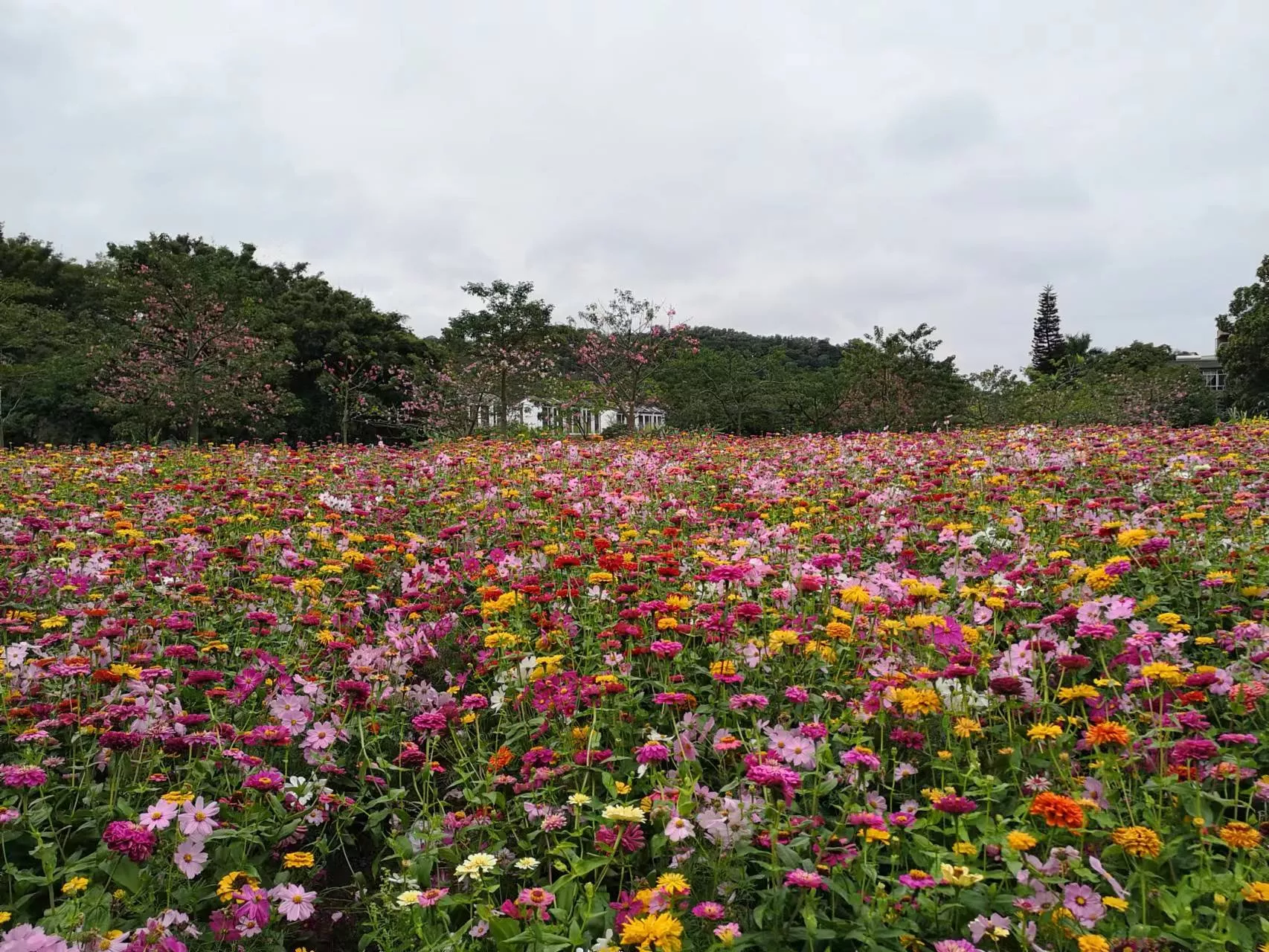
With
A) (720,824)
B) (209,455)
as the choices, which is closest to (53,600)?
(720,824)

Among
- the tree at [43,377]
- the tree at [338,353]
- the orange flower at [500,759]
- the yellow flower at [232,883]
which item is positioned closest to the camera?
the yellow flower at [232,883]

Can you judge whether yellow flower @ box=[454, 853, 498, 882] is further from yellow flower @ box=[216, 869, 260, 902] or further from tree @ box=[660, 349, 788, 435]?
tree @ box=[660, 349, 788, 435]

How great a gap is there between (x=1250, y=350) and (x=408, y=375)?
31174mm

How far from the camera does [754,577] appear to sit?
9.05 feet

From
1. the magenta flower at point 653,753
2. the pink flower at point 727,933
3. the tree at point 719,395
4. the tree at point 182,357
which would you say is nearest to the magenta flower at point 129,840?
the magenta flower at point 653,753

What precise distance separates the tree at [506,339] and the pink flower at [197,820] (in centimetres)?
1626

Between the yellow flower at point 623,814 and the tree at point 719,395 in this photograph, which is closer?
the yellow flower at point 623,814

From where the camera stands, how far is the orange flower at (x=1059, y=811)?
1400 mm

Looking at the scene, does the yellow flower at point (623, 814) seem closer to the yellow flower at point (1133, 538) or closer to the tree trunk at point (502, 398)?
the yellow flower at point (1133, 538)

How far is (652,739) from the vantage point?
2021 mm

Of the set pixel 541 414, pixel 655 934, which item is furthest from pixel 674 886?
pixel 541 414

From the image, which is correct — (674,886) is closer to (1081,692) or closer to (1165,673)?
(1081,692)

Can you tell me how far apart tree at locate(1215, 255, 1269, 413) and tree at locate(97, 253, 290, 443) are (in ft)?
107

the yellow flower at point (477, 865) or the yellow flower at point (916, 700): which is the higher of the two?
the yellow flower at point (916, 700)
